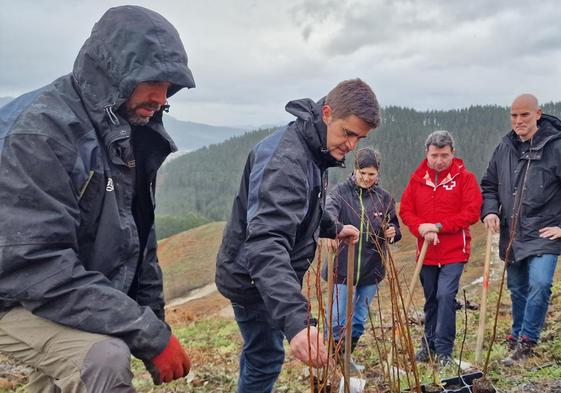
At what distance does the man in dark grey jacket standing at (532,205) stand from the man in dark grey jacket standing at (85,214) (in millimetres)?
3776

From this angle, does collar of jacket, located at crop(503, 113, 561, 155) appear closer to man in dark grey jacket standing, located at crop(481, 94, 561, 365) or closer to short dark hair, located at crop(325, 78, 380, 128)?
man in dark grey jacket standing, located at crop(481, 94, 561, 365)

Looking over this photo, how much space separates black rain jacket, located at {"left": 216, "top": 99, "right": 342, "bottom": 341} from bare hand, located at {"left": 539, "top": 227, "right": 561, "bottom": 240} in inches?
113

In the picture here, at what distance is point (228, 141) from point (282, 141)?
311ft

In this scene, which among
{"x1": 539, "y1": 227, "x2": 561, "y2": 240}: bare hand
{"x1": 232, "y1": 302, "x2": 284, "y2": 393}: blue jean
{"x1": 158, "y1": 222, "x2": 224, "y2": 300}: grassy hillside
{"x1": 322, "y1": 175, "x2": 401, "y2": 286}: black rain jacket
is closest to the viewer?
{"x1": 232, "y1": 302, "x2": 284, "y2": 393}: blue jean

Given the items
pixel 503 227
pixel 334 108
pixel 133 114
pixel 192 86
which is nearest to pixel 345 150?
pixel 334 108

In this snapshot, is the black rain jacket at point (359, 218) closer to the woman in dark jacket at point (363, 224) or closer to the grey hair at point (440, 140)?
the woman in dark jacket at point (363, 224)

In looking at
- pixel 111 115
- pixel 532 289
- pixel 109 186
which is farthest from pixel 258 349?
pixel 532 289

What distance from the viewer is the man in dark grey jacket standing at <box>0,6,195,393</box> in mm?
1906

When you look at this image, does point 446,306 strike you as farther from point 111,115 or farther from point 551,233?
point 111,115

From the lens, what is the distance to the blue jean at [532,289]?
4.98 metres

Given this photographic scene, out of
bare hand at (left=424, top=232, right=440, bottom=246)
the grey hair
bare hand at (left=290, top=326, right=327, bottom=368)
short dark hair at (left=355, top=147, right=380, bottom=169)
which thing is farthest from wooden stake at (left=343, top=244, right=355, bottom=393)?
the grey hair

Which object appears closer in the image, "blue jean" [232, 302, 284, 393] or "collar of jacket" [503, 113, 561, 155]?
"blue jean" [232, 302, 284, 393]

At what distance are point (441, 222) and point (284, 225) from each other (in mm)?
3166

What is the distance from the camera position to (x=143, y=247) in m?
2.87
